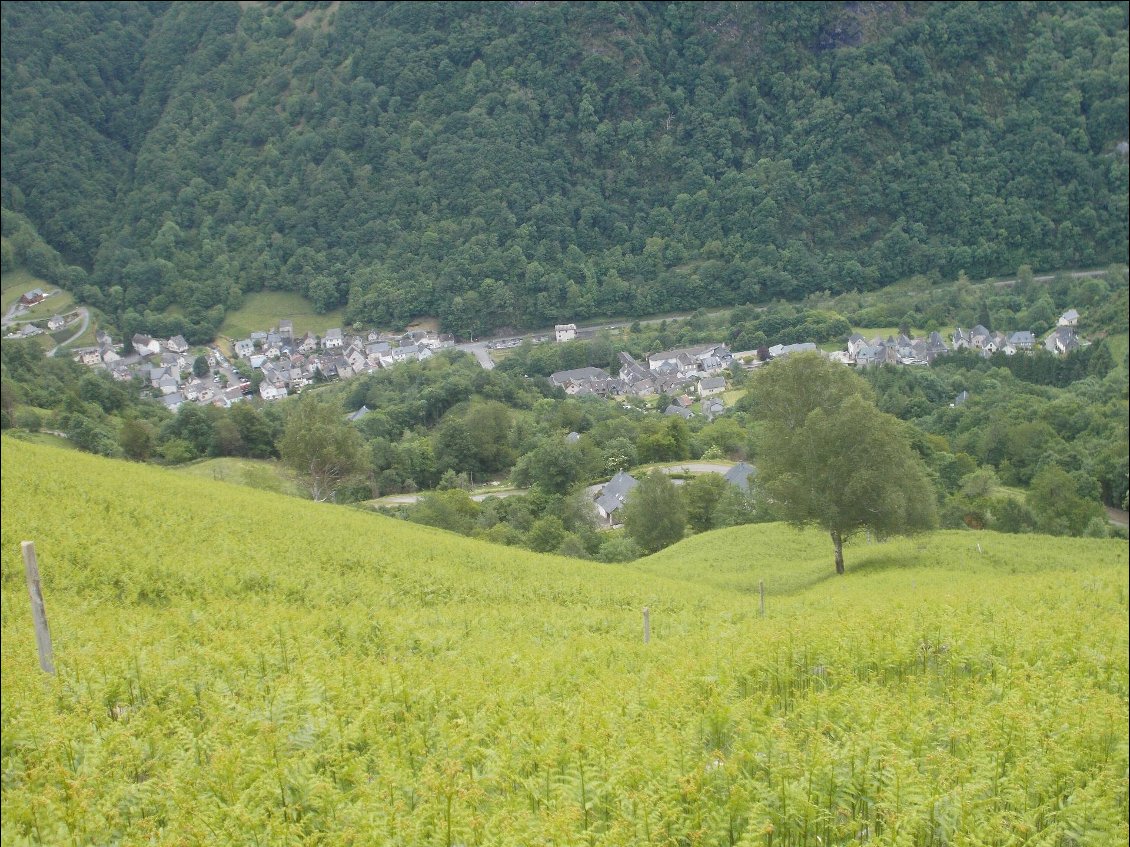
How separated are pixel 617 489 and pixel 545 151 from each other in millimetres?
71624

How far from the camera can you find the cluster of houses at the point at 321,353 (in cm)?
6681

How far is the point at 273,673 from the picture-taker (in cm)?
726

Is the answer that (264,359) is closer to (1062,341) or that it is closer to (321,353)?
(321,353)

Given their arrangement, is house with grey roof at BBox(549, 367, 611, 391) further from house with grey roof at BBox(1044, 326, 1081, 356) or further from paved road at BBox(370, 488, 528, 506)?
house with grey roof at BBox(1044, 326, 1081, 356)

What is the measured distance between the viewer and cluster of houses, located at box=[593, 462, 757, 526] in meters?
35.8

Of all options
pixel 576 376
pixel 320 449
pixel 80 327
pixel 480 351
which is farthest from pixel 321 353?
pixel 320 449

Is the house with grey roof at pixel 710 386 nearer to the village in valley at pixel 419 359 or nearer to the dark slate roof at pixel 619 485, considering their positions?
the village in valley at pixel 419 359

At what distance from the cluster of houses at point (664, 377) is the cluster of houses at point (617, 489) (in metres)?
18.6

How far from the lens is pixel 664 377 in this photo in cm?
6309

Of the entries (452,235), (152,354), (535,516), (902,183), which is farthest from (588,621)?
(902,183)

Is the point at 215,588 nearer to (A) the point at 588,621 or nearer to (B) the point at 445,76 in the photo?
(A) the point at 588,621

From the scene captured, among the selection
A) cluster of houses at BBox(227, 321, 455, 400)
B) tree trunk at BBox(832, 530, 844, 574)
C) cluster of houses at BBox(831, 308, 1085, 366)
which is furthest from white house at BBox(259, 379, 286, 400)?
tree trunk at BBox(832, 530, 844, 574)

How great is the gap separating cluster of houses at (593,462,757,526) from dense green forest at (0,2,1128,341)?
44282 millimetres

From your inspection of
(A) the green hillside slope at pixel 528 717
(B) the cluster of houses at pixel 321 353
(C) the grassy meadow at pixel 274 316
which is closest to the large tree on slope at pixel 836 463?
(A) the green hillside slope at pixel 528 717
